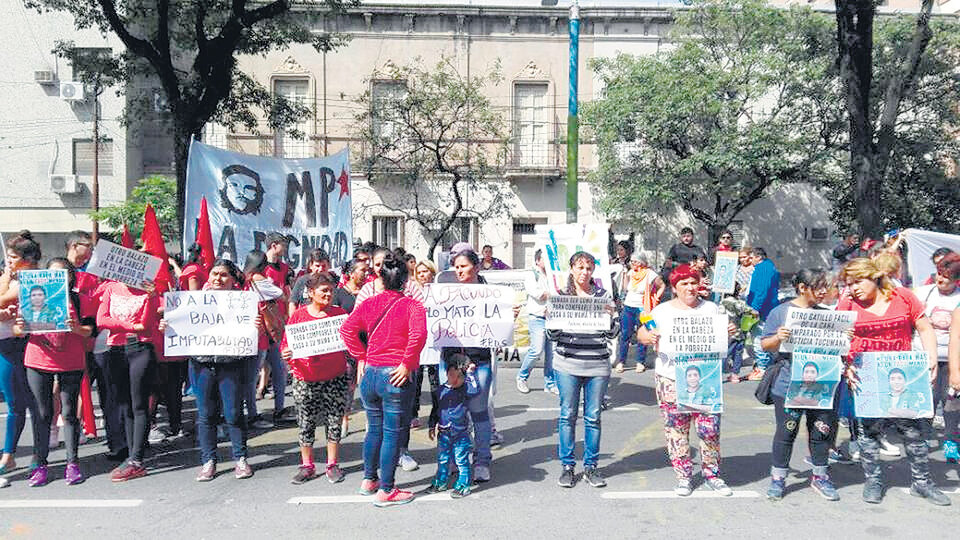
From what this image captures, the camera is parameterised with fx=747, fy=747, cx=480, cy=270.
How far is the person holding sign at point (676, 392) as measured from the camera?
538cm

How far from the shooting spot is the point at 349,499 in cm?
548

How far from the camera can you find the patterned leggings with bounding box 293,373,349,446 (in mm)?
5844

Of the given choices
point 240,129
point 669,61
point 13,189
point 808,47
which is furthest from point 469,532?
point 13,189

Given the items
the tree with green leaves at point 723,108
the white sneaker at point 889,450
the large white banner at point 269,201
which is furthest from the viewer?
the tree with green leaves at point 723,108

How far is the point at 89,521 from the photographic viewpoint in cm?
508

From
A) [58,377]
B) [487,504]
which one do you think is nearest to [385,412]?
[487,504]

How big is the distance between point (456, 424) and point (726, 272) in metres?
5.84

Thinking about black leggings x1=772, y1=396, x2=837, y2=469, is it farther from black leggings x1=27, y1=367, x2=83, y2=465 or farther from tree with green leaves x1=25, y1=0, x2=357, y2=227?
tree with green leaves x1=25, y1=0, x2=357, y2=227

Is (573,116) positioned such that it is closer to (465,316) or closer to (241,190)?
(241,190)

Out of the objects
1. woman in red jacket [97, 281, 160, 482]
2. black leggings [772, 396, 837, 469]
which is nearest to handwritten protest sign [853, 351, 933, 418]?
black leggings [772, 396, 837, 469]

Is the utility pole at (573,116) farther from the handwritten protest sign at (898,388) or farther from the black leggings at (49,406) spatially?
the black leggings at (49,406)

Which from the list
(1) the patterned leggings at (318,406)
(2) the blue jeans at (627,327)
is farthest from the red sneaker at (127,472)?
(2) the blue jeans at (627,327)

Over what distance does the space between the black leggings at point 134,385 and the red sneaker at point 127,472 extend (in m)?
0.05

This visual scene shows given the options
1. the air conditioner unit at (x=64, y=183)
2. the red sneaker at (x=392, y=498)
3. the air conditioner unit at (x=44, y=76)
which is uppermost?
the air conditioner unit at (x=44, y=76)
